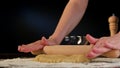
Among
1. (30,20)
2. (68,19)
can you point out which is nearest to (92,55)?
(68,19)

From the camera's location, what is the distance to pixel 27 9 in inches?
105

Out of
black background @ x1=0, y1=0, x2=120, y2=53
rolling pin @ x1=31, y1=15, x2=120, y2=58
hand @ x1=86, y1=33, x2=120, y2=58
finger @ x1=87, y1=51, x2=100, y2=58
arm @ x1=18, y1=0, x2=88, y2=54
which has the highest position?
black background @ x1=0, y1=0, x2=120, y2=53

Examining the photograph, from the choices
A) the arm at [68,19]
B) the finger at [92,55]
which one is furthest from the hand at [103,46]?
the arm at [68,19]

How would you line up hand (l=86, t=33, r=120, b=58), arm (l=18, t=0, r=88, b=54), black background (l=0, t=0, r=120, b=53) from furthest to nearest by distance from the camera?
1. black background (l=0, t=0, r=120, b=53)
2. arm (l=18, t=0, r=88, b=54)
3. hand (l=86, t=33, r=120, b=58)

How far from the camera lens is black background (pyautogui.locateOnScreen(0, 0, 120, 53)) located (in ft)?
8.31

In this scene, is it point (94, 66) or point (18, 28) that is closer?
point (94, 66)

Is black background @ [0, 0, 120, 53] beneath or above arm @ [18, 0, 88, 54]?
above

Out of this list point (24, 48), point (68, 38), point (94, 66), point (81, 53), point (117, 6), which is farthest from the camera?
point (117, 6)

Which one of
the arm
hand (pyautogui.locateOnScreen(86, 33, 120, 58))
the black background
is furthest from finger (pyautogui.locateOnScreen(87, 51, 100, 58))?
the black background

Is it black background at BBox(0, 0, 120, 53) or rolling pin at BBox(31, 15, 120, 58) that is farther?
black background at BBox(0, 0, 120, 53)

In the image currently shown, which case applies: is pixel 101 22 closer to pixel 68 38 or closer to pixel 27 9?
pixel 27 9

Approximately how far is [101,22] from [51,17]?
18.4 inches

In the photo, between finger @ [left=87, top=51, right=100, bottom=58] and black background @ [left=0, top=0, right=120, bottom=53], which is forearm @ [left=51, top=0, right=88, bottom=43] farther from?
black background @ [left=0, top=0, right=120, bottom=53]

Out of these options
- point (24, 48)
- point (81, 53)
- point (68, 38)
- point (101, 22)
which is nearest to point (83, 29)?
point (101, 22)
